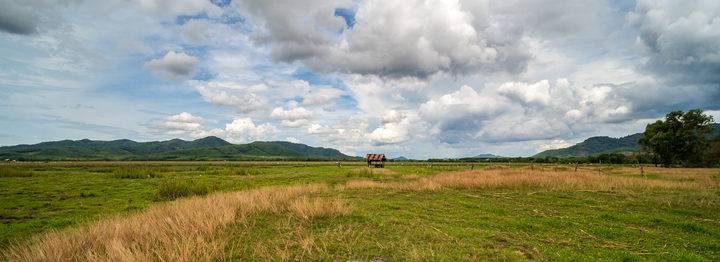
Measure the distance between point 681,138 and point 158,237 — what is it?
74083 millimetres

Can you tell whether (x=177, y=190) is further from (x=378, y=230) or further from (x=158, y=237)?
(x=378, y=230)

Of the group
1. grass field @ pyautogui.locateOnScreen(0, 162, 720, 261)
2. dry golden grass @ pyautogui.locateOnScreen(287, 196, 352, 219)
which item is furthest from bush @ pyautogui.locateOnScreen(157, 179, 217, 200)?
dry golden grass @ pyautogui.locateOnScreen(287, 196, 352, 219)

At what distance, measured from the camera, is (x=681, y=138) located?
49.0 m

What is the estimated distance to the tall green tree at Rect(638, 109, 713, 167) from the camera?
48562mm

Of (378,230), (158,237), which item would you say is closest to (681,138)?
(378,230)

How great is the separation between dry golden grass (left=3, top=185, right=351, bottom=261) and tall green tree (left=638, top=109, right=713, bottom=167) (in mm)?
68865

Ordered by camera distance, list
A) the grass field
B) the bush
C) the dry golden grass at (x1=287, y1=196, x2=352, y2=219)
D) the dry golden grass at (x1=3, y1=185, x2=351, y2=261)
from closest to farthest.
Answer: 1. the dry golden grass at (x1=3, y1=185, x2=351, y2=261)
2. the grass field
3. the dry golden grass at (x1=287, y1=196, x2=352, y2=219)
4. the bush

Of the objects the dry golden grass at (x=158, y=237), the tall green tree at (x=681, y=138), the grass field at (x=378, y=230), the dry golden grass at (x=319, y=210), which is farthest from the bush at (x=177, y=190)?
the tall green tree at (x=681, y=138)

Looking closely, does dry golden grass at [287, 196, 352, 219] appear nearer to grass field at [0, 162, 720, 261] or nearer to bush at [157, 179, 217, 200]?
grass field at [0, 162, 720, 261]

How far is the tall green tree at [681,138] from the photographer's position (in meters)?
48.6

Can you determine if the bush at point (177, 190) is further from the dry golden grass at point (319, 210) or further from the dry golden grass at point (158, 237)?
the dry golden grass at point (319, 210)

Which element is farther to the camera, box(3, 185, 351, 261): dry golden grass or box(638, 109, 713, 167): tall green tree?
box(638, 109, 713, 167): tall green tree

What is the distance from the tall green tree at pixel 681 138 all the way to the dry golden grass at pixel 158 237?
68865 millimetres

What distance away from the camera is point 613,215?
8969mm
